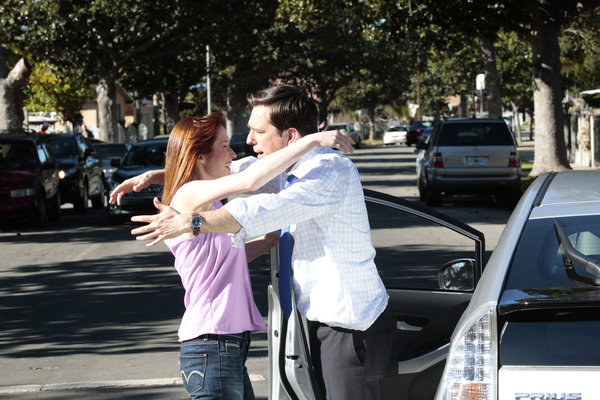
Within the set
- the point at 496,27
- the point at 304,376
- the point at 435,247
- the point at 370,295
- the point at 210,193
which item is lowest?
the point at 435,247

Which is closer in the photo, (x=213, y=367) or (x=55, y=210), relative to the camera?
(x=213, y=367)

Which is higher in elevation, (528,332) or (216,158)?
(216,158)

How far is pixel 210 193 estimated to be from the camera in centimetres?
321

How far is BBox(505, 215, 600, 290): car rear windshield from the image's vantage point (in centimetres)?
309

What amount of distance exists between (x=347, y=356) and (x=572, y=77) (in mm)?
56689

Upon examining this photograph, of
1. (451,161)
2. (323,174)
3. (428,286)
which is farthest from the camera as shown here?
(451,161)

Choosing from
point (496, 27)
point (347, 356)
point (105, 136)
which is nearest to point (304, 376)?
point (347, 356)

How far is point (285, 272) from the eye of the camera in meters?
3.39

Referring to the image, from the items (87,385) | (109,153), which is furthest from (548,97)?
(87,385)

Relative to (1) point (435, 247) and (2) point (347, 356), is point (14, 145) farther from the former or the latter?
(2) point (347, 356)

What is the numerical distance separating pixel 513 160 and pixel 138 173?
7586 millimetres

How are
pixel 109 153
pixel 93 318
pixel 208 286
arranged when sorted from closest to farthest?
pixel 208 286
pixel 93 318
pixel 109 153

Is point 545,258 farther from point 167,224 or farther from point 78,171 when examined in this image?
point 78,171

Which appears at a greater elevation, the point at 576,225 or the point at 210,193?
the point at 210,193
